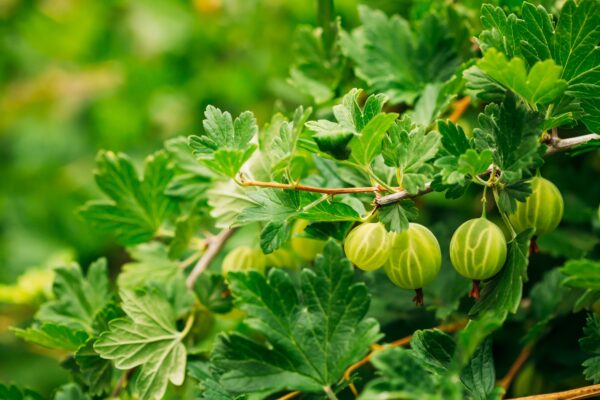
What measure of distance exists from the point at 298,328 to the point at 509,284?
0.21 meters

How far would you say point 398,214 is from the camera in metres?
0.59

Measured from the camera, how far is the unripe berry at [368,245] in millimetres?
609

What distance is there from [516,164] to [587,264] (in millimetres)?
107

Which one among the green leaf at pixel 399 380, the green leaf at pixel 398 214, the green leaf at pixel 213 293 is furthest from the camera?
the green leaf at pixel 213 293

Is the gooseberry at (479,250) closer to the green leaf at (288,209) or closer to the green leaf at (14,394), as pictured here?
the green leaf at (288,209)

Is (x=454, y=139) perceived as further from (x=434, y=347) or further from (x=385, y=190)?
(x=434, y=347)

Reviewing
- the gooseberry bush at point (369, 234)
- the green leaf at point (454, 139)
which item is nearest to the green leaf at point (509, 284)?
the gooseberry bush at point (369, 234)

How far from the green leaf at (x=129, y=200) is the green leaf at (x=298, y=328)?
320mm

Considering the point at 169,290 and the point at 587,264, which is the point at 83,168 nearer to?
the point at 169,290

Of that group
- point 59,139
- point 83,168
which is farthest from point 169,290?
point 59,139

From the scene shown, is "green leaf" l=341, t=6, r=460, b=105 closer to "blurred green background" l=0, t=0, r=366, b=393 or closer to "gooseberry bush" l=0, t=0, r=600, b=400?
"gooseberry bush" l=0, t=0, r=600, b=400

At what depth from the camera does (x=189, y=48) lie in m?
1.85

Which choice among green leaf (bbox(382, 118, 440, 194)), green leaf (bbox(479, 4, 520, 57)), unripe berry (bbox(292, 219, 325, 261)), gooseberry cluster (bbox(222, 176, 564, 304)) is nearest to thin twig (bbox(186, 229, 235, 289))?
unripe berry (bbox(292, 219, 325, 261))

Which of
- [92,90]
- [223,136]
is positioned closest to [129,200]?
[223,136]
